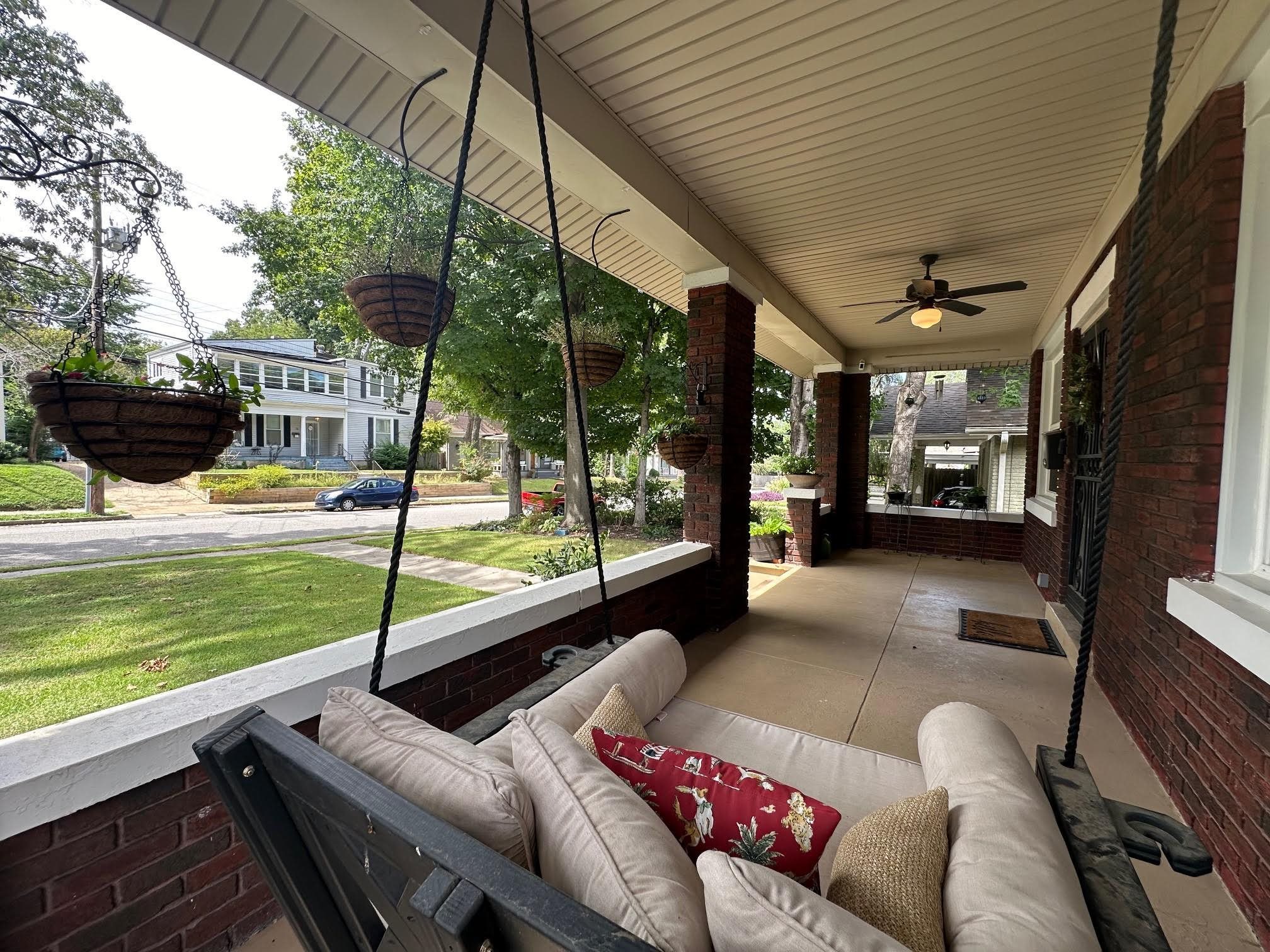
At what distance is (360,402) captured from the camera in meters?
17.1

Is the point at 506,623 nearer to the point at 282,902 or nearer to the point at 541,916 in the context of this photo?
the point at 282,902

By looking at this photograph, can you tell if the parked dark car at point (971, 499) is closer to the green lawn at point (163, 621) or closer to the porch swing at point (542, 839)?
the green lawn at point (163, 621)

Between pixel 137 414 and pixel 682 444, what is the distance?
2.57 metres

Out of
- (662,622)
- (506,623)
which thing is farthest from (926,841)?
(662,622)

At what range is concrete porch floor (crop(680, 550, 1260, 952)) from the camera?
1650 mm

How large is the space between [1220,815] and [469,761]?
2.32m

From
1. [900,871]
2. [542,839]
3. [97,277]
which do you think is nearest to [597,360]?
[97,277]

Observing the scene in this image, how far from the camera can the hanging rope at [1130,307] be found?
83cm

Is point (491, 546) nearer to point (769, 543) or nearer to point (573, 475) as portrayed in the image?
point (573, 475)

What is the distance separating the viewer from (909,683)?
299 cm

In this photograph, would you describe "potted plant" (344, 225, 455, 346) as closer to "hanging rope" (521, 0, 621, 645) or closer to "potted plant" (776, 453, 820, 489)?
"hanging rope" (521, 0, 621, 645)

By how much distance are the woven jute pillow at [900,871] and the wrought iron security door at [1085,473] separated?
10.8 ft

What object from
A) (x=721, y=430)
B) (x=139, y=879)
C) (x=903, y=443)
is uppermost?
(x=903, y=443)

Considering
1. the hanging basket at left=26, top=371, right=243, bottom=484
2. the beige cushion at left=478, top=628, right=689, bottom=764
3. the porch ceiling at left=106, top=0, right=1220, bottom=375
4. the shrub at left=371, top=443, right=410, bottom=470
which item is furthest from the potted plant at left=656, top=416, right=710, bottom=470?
the shrub at left=371, top=443, right=410, bottom=470
